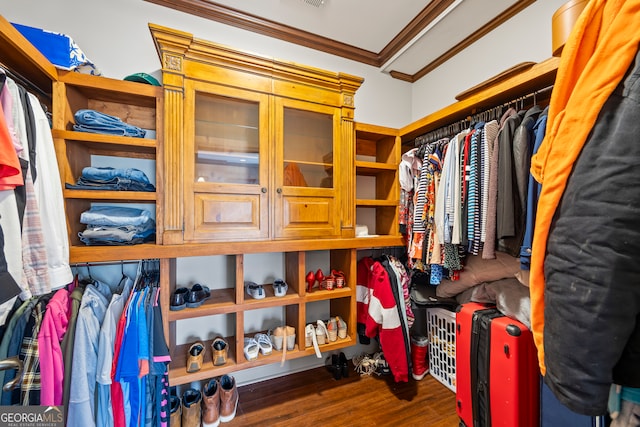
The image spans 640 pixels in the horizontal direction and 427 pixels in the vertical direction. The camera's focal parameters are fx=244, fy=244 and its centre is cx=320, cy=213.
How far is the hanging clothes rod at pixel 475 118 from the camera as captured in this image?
3.97 ft

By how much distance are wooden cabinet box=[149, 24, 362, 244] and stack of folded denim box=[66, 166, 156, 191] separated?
0.62ft

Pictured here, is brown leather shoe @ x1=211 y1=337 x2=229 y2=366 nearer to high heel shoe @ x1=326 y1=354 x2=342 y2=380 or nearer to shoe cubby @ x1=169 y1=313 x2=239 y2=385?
shoe cubby @ x1=169 y1=313 x2=239 y2=385

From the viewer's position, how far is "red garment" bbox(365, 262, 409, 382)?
162 centimetres

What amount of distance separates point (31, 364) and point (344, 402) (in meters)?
1.54

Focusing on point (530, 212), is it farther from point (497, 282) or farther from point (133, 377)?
point (133, 377)

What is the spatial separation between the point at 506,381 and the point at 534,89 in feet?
4.54

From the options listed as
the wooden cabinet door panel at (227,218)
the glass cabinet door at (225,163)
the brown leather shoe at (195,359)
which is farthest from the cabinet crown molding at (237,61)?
the brown leather shoe at (195,359)

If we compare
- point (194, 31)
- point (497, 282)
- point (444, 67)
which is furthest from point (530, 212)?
point (194, 31)

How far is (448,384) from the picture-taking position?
171 centimetres

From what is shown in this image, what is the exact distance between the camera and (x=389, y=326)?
1.61 metres

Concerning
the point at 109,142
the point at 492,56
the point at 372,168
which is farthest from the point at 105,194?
the point at 492,56

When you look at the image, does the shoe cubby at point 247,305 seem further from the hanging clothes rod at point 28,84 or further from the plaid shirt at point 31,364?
the hanging clothes rod at point 28,84

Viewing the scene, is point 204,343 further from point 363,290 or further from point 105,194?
point 363,290

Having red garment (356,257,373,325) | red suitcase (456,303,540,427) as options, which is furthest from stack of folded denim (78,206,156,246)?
red suitcase (456,303,540,427)
